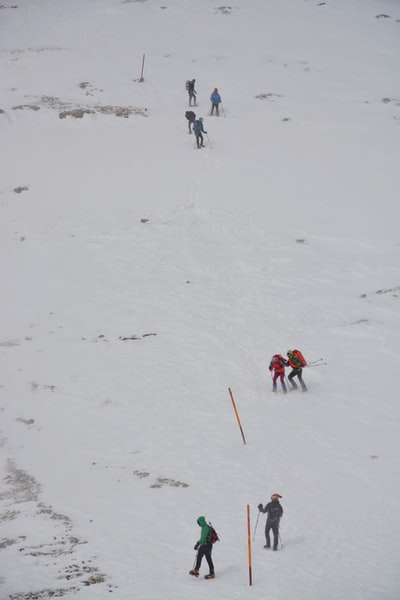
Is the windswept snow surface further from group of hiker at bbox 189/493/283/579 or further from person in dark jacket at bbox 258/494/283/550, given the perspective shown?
person in dark jacket at bbox 258/494/283/550

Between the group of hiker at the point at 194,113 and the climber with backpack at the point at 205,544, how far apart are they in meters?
27.4

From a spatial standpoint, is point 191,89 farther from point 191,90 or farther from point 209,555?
point 209,555

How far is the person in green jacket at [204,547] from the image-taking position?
1330 centimetres

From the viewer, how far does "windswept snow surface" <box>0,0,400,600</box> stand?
1497cm

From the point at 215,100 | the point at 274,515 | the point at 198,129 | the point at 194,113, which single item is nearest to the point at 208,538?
the point at 274,515

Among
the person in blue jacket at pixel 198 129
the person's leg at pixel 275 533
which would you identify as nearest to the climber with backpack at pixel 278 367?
the person's leg at pixel 275 533

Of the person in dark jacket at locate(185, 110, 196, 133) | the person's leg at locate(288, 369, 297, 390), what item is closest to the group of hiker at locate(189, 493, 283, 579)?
the person's leg at locate(288, 369, 297, 390)

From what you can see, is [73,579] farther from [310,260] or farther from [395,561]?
[310,260]

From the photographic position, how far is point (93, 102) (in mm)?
43438

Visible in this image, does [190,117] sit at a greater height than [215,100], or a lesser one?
lesser

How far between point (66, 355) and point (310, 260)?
38.3 ft

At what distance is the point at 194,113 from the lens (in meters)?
40.4

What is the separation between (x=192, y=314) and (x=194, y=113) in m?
18.0

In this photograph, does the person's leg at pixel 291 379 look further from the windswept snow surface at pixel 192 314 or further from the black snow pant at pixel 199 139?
the black snow pant at pixel 199 139
